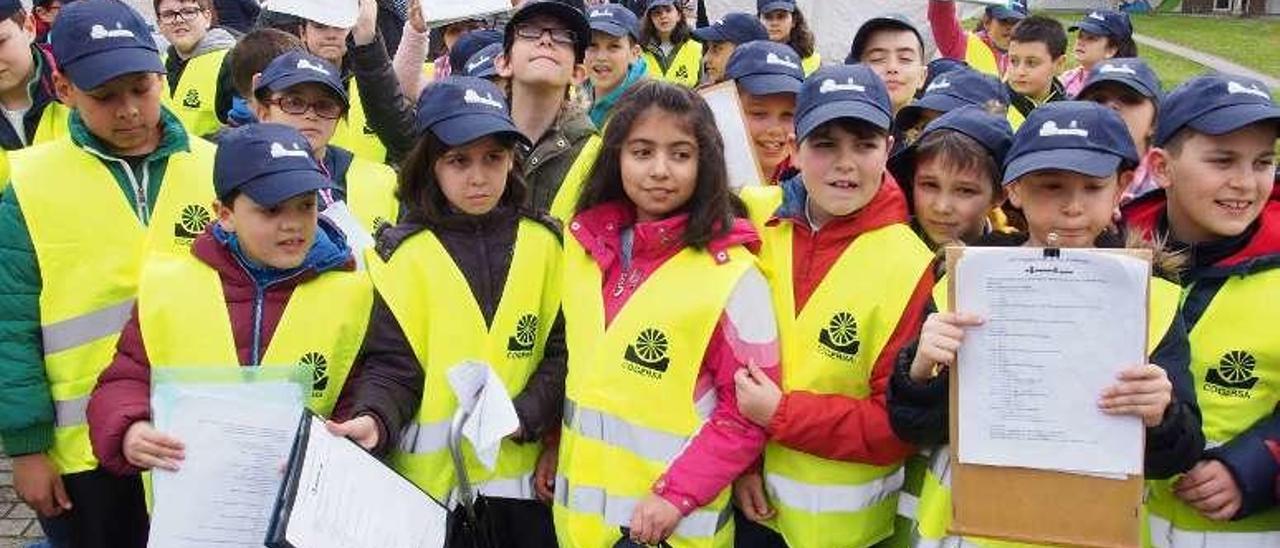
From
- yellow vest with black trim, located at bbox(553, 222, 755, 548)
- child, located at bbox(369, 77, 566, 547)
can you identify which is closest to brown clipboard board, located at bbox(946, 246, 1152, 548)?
Answer: yellow vest with black trim, located at bbox(553, 222, 755, 548)

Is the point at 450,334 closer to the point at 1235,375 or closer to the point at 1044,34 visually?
the point at 1235,375

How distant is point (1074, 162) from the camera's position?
8.93 ft

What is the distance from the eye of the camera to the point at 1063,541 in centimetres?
257

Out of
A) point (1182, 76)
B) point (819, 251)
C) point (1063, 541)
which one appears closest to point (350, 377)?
point (819, 251)

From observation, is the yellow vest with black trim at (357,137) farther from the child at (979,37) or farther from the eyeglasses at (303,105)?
the child at (979,37)

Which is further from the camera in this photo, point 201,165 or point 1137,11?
point 1137,11

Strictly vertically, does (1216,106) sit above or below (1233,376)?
above

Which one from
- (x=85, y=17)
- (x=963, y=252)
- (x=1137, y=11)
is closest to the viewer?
(x=963, y=252)

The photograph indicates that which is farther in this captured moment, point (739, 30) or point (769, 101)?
point (739, 30)

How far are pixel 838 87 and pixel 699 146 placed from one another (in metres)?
0.42

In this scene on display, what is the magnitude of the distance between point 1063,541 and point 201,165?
9.20 ft

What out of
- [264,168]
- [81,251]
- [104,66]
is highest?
[104,66]

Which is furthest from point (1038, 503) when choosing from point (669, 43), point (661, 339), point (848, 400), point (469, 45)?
point (669, 43)

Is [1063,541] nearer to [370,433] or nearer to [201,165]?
[370,433]
